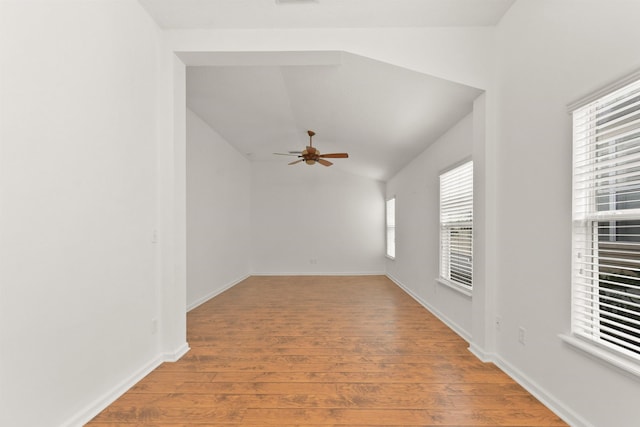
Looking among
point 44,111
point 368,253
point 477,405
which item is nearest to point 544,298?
point 477,405

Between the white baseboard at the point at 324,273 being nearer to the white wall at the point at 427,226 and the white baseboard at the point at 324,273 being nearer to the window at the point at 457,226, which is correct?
the white wall at the point at 427,226

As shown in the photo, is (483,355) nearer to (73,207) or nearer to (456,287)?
(456,287)

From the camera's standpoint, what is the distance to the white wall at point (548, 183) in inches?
59.2

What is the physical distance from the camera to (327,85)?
335 centimetres

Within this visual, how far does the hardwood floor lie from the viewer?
1.81 metres

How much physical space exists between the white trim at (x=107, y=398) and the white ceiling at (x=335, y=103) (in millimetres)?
2920

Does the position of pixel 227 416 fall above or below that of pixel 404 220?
below

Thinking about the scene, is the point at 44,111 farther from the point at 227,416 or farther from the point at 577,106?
the point at 577,106

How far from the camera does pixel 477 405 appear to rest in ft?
6.31

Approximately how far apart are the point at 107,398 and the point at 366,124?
3903 mm

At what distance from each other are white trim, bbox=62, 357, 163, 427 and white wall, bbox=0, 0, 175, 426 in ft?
0.04

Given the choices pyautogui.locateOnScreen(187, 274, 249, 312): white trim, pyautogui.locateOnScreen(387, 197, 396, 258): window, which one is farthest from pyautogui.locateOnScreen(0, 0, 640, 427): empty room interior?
pyautogui.locateOnScreen(387, 197, 396, 258): window

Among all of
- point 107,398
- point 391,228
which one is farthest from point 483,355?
point 391,228

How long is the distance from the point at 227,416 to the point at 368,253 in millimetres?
5977
